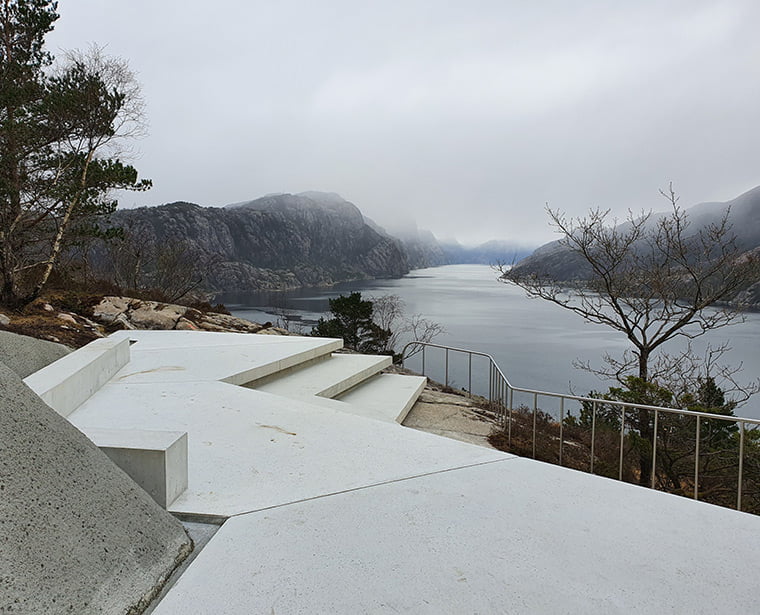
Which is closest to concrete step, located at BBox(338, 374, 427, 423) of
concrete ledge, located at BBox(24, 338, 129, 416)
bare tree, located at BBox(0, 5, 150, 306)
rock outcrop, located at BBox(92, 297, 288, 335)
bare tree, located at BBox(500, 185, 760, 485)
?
concrete ledge, located at BBox(24, 338, 129, 416)

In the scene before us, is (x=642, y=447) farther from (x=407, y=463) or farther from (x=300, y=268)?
(x=300, y=268)

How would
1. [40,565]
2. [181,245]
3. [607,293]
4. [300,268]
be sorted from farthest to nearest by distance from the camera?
1. [300,268]
2. [181,245]
3. [607,293]
4. [40,565]

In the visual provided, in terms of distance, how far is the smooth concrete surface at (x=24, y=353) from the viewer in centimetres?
362

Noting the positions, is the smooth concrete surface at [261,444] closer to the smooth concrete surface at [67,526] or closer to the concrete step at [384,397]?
the smooth concrete surface at [67,526]

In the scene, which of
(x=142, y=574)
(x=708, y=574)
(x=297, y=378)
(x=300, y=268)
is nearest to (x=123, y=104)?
Answer: (x=297, y=378)

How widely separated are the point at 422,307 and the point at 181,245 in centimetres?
2230

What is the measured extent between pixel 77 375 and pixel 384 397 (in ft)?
10.2

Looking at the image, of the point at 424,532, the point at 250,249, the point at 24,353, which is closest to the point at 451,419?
the point at 424,532

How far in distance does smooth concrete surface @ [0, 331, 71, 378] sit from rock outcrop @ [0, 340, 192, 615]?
277 cm

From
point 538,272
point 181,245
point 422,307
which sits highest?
point 181,245

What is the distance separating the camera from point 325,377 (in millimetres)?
5148

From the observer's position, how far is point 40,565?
1.07 m

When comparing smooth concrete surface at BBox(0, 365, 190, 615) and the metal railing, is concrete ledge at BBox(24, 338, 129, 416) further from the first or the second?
the metal railing

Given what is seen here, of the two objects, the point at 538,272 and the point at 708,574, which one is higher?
the point at 538,272
